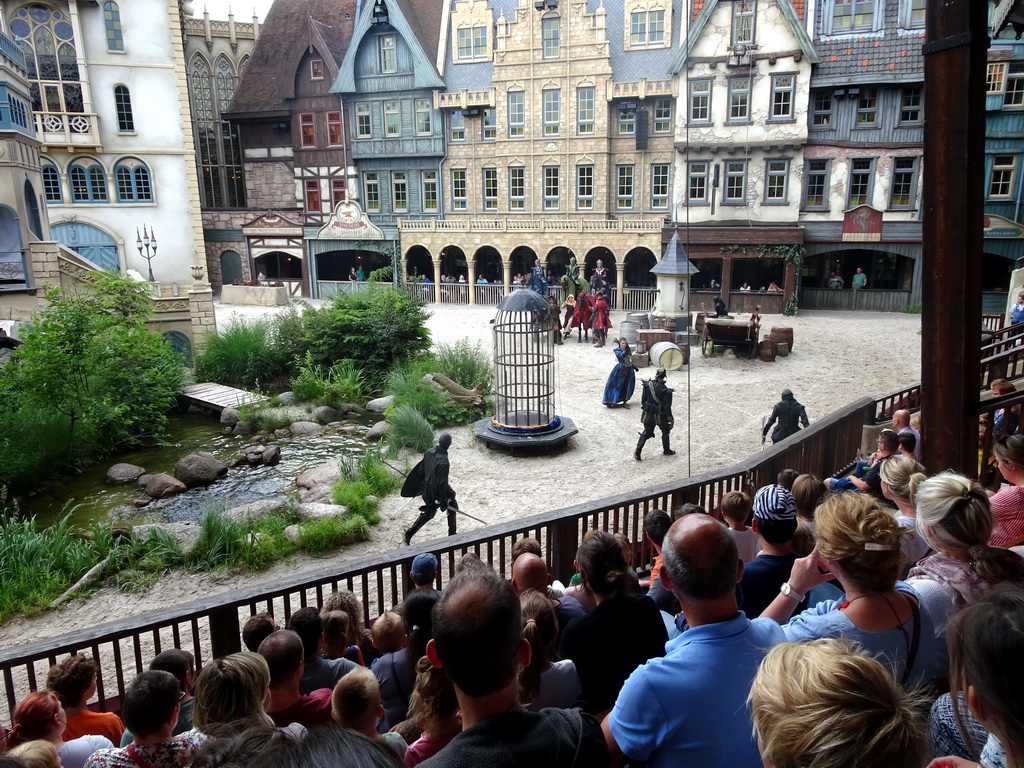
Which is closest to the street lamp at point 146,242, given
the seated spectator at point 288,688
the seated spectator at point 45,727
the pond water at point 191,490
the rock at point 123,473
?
the pond water at point 191,490

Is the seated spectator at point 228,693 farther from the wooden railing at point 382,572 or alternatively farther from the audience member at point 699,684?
the wooden railing at point 382,572

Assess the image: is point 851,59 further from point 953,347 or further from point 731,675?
point 731,675

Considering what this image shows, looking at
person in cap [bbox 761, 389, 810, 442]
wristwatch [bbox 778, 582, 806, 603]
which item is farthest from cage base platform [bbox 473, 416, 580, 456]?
wristwatch [bbox 778, 582, 806, 603]

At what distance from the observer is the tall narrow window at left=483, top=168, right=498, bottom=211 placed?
101 feet

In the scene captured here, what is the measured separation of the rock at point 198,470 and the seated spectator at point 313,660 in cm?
905

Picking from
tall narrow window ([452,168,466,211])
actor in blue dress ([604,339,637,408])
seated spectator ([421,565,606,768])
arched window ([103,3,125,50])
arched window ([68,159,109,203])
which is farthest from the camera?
tall narrow window ([452,168,466,211])

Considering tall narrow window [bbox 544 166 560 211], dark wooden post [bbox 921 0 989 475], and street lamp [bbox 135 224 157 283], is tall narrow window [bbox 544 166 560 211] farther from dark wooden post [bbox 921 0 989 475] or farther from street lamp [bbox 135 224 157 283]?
dark wooden post [bbox 921 0 989 475]

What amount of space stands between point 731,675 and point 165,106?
33688mm

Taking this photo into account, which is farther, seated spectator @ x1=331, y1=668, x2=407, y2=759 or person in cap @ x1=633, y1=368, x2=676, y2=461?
person in cap @ x1=633, y1=368, x2=676, y2=461

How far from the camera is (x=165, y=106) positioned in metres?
29.8

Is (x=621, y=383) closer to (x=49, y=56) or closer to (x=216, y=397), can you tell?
(x=216, y=397)

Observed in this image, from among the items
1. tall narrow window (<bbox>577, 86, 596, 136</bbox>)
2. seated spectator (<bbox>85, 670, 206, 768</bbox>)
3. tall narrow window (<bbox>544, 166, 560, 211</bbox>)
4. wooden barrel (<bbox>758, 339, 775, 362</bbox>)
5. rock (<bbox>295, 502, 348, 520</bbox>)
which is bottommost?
rock (<bbox>295, 502, 348, 520</bbox>)

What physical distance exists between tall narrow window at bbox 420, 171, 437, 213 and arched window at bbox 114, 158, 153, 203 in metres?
11.2

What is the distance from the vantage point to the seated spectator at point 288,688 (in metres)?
3.02
